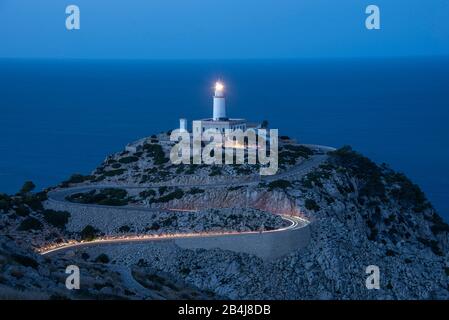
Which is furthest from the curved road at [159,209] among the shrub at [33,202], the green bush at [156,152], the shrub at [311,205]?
the green bush at [156,152]

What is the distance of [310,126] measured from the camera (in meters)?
115

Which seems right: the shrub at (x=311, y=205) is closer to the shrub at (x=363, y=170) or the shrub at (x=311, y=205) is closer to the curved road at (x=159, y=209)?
the curved road at (x=159, y=209)

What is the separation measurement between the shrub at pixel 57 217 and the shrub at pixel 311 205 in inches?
503

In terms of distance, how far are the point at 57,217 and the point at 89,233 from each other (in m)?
2.26

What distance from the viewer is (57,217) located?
45.6 meters

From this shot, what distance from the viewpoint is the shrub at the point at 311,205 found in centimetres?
4650

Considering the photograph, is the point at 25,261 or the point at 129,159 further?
the point at 129,159

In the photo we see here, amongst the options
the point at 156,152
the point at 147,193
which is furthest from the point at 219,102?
the point at 147,193

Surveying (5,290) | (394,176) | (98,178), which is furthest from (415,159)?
(5,290)

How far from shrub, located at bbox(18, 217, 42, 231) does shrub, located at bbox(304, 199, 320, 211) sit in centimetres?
1412

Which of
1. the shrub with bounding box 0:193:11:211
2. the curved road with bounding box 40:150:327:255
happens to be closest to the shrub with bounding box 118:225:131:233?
the curved road with bounding box 40:150:327:255

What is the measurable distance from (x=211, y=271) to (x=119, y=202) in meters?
10.3

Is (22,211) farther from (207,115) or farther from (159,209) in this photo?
(207,115)

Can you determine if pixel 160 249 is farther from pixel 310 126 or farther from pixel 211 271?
pixel 310 126
